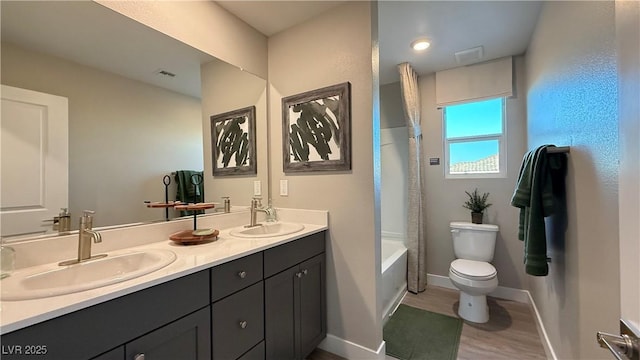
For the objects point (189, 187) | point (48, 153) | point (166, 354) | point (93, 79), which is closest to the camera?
point (166, 354)

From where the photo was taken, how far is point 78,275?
3.30 feet

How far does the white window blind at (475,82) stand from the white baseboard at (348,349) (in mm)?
2535

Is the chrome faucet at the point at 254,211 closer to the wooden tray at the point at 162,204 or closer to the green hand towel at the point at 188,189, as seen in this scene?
the green hand towel at the point at 188,189

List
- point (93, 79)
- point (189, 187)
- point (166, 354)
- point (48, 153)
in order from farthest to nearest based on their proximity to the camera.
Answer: point (189, 187) → point (93, 79) → point (48, 153) → point (166, 354)

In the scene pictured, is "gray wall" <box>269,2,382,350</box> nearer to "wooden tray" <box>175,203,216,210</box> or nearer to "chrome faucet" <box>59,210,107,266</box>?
"wooden tray" <box>175,203,216,210</box>

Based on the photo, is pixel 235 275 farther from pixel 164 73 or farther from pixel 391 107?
pixel 391 107

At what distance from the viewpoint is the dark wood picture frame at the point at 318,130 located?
173 centimetres

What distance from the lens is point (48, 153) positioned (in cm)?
108

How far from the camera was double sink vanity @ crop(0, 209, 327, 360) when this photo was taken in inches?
27.9

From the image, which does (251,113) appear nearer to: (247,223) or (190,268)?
(247,223)

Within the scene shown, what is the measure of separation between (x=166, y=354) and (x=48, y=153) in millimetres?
984

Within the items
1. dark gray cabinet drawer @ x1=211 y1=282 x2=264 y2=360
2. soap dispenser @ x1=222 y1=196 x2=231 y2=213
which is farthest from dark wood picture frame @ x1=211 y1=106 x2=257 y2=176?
dark gray cabinet drawer @ x1=211 y1=282 x2=264 y2=360

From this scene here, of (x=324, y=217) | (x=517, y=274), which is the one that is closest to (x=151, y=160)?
(x=324, y=217)

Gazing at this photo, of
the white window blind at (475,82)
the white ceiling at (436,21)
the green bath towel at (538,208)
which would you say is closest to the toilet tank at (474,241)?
the green bath towel at (538,208)
